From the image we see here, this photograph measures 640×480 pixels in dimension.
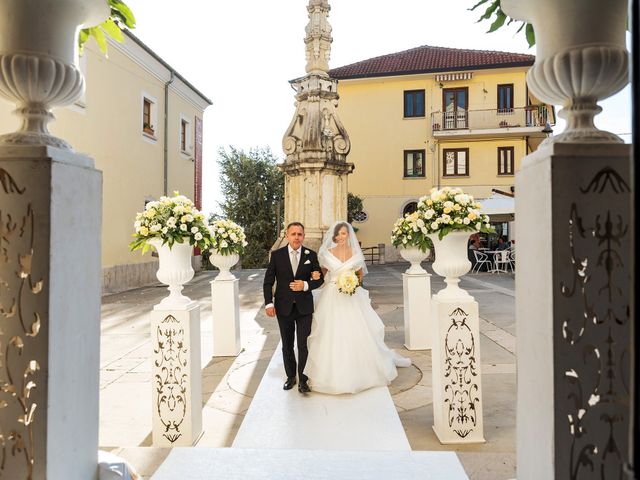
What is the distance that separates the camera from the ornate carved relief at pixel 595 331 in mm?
1541

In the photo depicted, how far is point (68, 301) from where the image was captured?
1678 millimetres

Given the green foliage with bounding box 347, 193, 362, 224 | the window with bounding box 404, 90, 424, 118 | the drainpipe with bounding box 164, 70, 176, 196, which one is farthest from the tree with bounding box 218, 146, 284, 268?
the window with bounding box 404, 90, 424, 118

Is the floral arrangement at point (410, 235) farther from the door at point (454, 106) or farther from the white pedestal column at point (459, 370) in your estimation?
the door at point (454, 106)

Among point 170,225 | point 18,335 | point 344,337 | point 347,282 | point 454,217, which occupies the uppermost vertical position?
point 454,217

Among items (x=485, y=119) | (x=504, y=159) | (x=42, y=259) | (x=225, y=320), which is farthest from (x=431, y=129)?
(x=42, y=259)

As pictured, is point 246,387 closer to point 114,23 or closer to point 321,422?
point 321,422

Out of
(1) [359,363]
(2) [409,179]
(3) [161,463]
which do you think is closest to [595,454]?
(3) [161,463]

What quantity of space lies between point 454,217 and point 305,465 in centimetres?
301

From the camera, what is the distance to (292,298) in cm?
532

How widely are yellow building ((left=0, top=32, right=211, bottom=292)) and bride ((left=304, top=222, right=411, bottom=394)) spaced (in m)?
9.54

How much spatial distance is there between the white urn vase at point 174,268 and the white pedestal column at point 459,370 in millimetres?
2439

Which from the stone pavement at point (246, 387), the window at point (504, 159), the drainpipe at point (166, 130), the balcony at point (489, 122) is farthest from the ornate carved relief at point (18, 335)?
the window at point (504, 159)

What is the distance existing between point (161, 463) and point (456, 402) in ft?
8.75

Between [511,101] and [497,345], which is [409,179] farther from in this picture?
[497,345]
